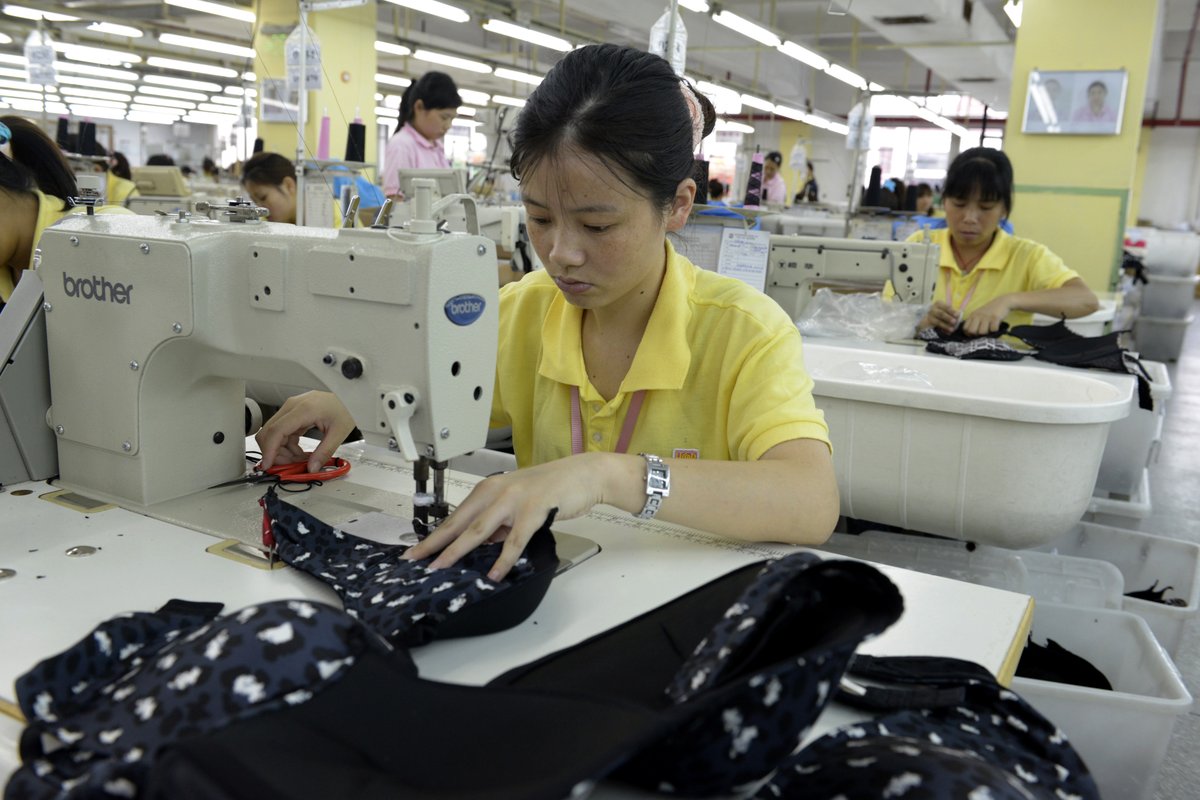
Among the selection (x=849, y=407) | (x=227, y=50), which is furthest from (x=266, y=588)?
(x=227, y=50)

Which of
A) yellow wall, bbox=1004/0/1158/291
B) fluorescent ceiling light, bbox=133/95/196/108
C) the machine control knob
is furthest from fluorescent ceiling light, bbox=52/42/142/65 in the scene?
the machine control knob

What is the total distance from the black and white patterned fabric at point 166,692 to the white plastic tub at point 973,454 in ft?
5.12

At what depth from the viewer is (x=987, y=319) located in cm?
313

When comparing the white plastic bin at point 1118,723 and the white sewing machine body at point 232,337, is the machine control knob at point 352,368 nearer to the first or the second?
the white sewing machine body at point 232,337

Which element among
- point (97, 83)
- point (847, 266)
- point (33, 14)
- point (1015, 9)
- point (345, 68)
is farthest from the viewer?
point (97, 83)

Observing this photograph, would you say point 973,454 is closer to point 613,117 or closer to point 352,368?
point 613,117

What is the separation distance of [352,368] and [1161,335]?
8986mm

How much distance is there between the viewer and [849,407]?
2.15 meters

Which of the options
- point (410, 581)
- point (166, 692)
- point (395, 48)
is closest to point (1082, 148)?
point (410, 581)

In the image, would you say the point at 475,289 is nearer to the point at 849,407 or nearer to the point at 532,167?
the point at 532,167

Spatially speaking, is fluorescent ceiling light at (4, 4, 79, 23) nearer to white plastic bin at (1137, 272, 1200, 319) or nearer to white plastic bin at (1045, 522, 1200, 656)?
white plastic bin at (1045, 522, 1200, 656)

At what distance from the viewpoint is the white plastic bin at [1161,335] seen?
27.2ft

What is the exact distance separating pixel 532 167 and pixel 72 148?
6.02 metres

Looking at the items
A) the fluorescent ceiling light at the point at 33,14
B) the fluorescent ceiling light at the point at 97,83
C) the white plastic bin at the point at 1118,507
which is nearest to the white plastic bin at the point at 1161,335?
the white plastic bin at the point at 1118,507
